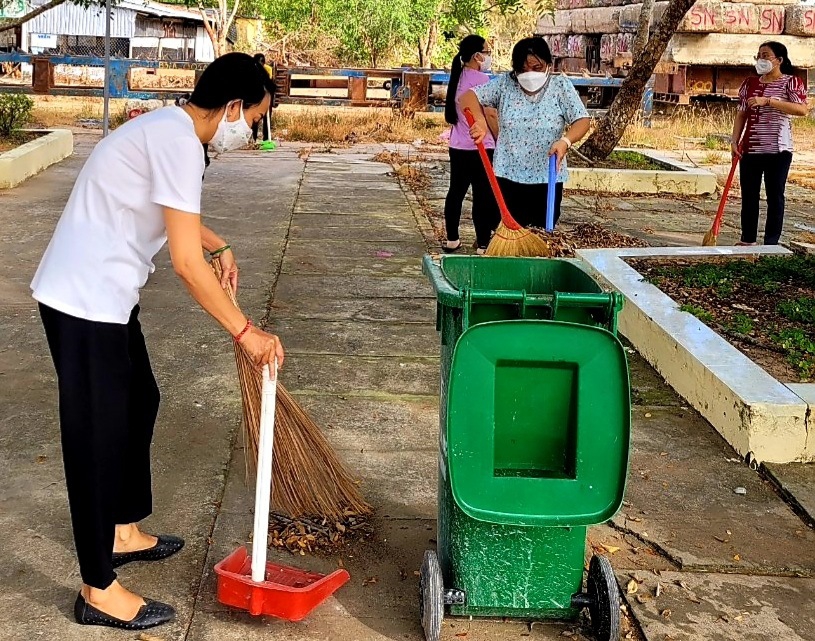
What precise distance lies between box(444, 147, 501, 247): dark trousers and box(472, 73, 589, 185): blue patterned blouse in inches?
39.7

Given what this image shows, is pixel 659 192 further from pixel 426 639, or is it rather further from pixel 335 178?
pixel 426 639

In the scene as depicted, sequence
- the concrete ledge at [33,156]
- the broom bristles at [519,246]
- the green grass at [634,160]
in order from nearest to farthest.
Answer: the broom bristles at [519,246], the concrete ledge at [33,156], the green grass at [634,160]

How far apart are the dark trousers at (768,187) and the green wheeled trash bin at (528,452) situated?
5.98 meters

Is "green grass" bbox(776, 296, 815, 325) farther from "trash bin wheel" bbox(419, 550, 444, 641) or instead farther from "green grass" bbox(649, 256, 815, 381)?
"trash bin wheel" bbox(419, 550, 444, 641)

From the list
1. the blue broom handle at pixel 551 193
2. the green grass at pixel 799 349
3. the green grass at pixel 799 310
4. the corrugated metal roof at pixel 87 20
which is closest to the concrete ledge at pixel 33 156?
the blue broom handle at pixel 551 193

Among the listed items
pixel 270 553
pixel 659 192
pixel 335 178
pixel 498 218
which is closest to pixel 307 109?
pixel 335 178

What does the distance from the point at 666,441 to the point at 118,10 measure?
3514 cm

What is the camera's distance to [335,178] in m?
12.8

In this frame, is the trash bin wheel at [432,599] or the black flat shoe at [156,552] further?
the black flat shoe at [156,552]

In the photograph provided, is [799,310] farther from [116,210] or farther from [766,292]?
[116,210]

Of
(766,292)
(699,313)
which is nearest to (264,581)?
(699,313)

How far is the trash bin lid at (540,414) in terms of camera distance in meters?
2.76

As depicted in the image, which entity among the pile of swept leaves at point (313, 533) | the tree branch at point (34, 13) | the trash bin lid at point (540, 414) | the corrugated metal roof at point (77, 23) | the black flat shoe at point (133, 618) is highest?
the corrugated metal roof at point (77, 23)

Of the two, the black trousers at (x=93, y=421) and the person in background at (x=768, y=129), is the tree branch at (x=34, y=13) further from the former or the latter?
the black trousers at (x=93, y=421)
